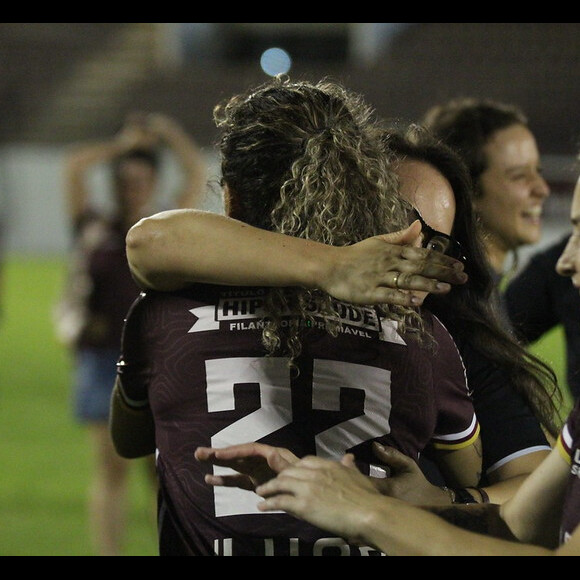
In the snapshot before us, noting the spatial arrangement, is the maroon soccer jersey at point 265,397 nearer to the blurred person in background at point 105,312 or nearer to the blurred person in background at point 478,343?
the blurred person in background at point 478,343

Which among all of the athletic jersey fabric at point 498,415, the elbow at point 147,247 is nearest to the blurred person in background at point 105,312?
the athletic jersey fabric at point 498,415

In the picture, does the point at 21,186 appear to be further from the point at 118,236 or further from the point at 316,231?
the point at 316,231

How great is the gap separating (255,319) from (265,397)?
15 centimetres

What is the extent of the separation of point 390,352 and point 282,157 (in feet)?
1.38

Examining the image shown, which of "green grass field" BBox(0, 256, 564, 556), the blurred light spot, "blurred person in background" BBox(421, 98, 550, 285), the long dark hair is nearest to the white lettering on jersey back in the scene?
the long dark hair

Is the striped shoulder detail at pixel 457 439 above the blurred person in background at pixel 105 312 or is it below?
below

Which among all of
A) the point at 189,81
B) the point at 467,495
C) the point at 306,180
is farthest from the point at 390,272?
the point at 189,81

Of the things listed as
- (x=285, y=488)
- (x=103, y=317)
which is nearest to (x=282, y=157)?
(x=285, y=488)

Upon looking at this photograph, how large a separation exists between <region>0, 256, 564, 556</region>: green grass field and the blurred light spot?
1601 cm

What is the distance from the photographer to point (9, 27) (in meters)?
27.3

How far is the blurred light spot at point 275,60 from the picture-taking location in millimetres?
27734

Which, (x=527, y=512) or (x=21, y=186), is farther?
(x=21, y=186)

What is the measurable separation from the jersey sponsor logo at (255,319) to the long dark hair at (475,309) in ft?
1.28
